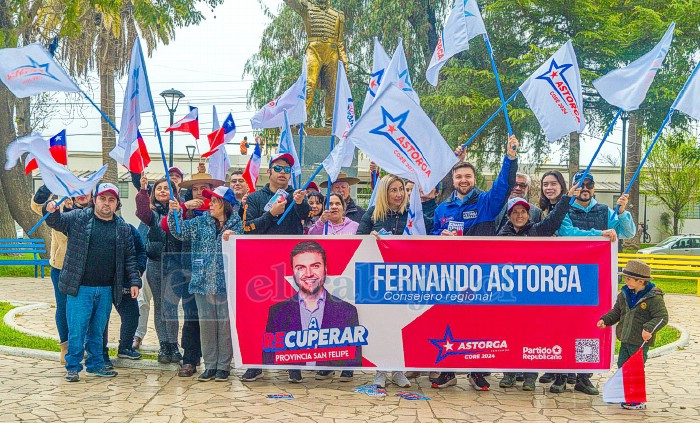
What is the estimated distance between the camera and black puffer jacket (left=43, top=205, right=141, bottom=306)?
689 centimetres

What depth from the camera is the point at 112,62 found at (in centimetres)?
2584

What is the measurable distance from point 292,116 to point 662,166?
1431 inches

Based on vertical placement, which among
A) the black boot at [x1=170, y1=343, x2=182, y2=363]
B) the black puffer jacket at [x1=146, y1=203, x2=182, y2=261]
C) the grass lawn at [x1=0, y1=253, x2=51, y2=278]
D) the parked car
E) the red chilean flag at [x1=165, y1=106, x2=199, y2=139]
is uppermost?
the red chilean flag at [x1=165, y1=106, x2=199, y2=139]

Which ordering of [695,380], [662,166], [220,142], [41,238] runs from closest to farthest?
[695,380] < [220,142] < [41,238] < [662,166]

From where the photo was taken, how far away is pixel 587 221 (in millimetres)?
6934

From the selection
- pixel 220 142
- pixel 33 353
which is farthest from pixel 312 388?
pixel 220 142

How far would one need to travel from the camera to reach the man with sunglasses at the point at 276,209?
6969 mm

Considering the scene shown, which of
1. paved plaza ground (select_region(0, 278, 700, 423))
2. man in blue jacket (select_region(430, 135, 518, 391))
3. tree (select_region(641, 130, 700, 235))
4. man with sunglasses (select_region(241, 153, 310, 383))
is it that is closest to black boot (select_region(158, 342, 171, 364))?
paved plaza ground (select_region(0, 278, 700, 423))

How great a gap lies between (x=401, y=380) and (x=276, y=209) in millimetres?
1935

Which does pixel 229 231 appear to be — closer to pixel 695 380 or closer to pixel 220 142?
pixel 220 142

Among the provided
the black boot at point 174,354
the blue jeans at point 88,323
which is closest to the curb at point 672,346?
the black boot at point 174,354

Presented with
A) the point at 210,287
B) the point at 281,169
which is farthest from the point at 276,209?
the point at 210,287

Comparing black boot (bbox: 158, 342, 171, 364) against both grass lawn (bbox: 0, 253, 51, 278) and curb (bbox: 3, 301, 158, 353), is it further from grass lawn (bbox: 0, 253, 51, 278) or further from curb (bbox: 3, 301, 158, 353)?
grass lawn (bbox: 0, 253, 51, 278)

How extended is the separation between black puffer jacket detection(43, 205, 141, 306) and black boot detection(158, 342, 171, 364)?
0.75 m
